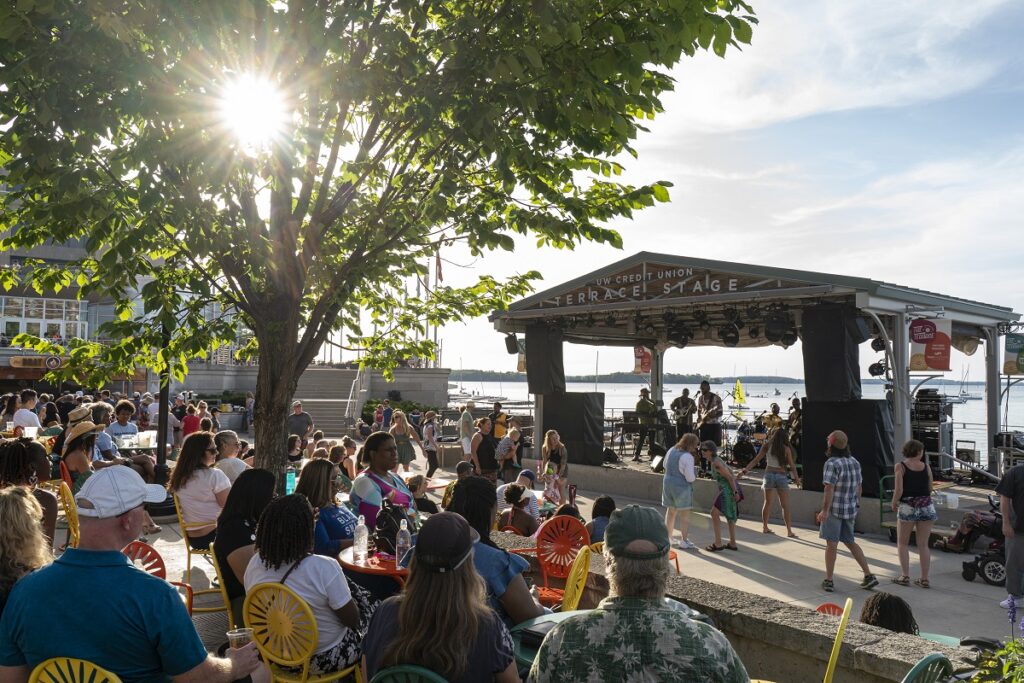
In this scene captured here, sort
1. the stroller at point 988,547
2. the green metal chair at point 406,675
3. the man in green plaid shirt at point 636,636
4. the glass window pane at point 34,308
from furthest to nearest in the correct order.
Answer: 1. the glass window pane at point 34,308
2. the stroller at point 988,547
3. the green metal chair at point 406,675
4. the man in green plaid shirt at point 636,636

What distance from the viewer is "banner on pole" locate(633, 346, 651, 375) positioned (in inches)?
888

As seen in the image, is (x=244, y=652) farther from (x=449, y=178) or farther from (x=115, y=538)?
(x=449, y=178)

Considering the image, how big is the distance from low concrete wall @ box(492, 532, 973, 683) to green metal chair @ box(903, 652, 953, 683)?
33 centimetres

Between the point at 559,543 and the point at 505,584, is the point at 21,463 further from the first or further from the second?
the point at 505,584

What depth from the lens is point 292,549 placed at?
12.3 feet

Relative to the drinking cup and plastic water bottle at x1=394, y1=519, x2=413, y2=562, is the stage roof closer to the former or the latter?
plastic water bottle at x1=394, y1=519, x2=413, y2=562

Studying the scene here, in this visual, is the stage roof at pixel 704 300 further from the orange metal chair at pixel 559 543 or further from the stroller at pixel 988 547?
the orange metal chair at pixel 559 543

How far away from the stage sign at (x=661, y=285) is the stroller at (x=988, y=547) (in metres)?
4.23

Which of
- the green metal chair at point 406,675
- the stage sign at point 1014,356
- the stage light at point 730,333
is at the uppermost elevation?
the stage light at point 730,333

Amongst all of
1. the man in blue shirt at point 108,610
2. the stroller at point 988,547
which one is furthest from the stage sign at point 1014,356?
the man in blue shirt at point 108,610

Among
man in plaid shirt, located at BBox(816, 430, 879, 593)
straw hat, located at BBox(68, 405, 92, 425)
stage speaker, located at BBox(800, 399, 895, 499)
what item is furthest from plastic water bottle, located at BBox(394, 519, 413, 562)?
stage speaker, located at BBox(800, 399, 895, 499)

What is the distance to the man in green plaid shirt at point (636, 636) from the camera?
2115mm

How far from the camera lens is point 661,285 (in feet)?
46.9

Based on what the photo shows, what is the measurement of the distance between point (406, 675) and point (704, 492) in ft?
38.3
